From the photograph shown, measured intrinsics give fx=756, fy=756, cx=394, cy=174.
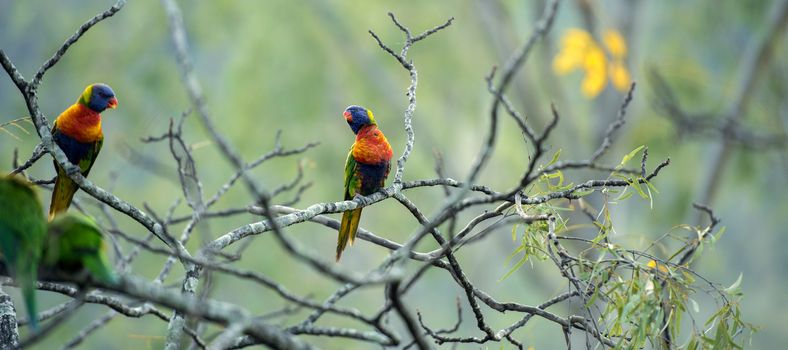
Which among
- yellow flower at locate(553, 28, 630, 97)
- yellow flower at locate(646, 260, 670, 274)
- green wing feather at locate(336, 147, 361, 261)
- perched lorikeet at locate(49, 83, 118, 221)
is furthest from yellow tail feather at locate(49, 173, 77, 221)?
yellow flower at locate(553, 28, 630, 97)

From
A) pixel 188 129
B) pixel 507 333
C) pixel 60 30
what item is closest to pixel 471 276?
pixel 188 129

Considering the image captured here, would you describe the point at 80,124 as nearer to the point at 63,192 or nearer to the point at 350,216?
the point at 63,192

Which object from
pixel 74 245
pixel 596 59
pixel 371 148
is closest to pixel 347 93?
pixel 596 59

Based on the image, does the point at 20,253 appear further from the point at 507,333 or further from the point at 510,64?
the point at 507,333

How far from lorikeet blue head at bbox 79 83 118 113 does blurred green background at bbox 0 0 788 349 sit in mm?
4699

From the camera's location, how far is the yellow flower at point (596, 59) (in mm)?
6535

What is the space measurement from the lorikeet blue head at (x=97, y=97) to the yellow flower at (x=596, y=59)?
4595 mm

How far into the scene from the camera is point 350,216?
9.29 ft

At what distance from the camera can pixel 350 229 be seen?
9.12ft

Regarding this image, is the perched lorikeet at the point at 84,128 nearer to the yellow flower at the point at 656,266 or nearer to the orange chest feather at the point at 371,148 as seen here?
the orange chest feather at the point at 371,148

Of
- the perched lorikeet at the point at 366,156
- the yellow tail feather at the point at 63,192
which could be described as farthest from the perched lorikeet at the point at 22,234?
the perched lorikeet at the point at 366,156

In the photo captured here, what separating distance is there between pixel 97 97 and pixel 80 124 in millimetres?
111

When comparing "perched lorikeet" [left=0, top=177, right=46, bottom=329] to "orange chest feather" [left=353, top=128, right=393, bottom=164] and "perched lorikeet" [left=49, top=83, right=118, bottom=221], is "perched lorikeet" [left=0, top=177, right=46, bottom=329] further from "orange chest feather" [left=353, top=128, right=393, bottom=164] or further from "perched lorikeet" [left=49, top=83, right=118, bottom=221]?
"orange chest feather" [left=353, top=128, right=393, bottom=164]

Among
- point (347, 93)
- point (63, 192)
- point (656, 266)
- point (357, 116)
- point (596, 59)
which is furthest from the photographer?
point (347, 93)
